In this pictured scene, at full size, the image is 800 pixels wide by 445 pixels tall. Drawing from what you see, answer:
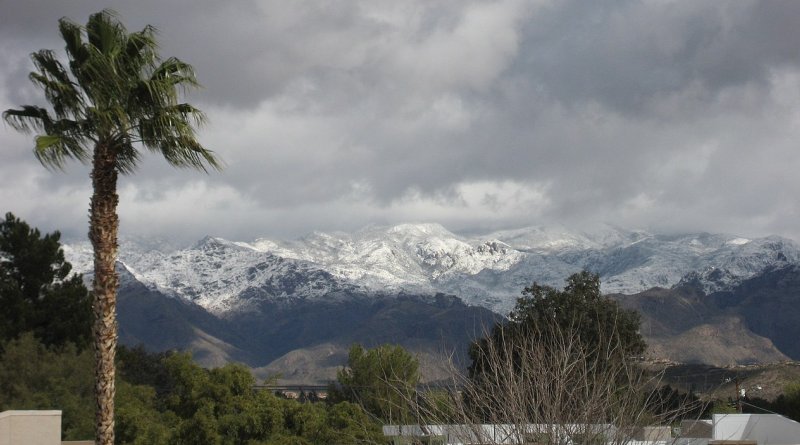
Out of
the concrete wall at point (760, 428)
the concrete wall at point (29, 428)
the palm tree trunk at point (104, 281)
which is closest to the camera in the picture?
the palm tree trunk at point (104, 281)

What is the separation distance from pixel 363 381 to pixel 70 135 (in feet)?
172

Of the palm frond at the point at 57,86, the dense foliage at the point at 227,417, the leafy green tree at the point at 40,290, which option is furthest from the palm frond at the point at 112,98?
the leafy green tree at the point at 40,290

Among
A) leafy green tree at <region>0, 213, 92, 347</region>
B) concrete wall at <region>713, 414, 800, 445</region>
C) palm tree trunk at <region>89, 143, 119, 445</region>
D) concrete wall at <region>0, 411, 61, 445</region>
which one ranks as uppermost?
leafy green tree at <region>0, 213, 92, 347</region>

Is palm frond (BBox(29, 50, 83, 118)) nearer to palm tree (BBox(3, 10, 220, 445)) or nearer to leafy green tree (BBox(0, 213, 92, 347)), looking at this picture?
palm tree (BBox(3, 10, 220, 445))

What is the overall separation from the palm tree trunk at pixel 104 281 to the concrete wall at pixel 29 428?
528 cm

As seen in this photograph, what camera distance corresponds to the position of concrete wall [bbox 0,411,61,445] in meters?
22.2

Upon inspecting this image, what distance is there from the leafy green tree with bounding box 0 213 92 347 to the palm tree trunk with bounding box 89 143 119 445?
4036 centimetres

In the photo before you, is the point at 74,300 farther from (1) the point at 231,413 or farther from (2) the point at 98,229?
(2) the point at 98,229

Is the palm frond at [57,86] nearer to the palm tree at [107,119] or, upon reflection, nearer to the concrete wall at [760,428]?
the palm tree at [107,119]

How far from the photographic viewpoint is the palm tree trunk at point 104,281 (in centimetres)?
1792

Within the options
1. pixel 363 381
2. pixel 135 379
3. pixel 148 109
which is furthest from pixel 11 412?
pixel 135 379

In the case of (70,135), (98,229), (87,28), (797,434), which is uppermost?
(87,28)

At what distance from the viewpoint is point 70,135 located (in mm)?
19297

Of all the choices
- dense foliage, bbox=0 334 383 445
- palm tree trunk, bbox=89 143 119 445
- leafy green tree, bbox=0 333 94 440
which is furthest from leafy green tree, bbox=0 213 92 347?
palm tree trunk, bbox=89 143 119 445
